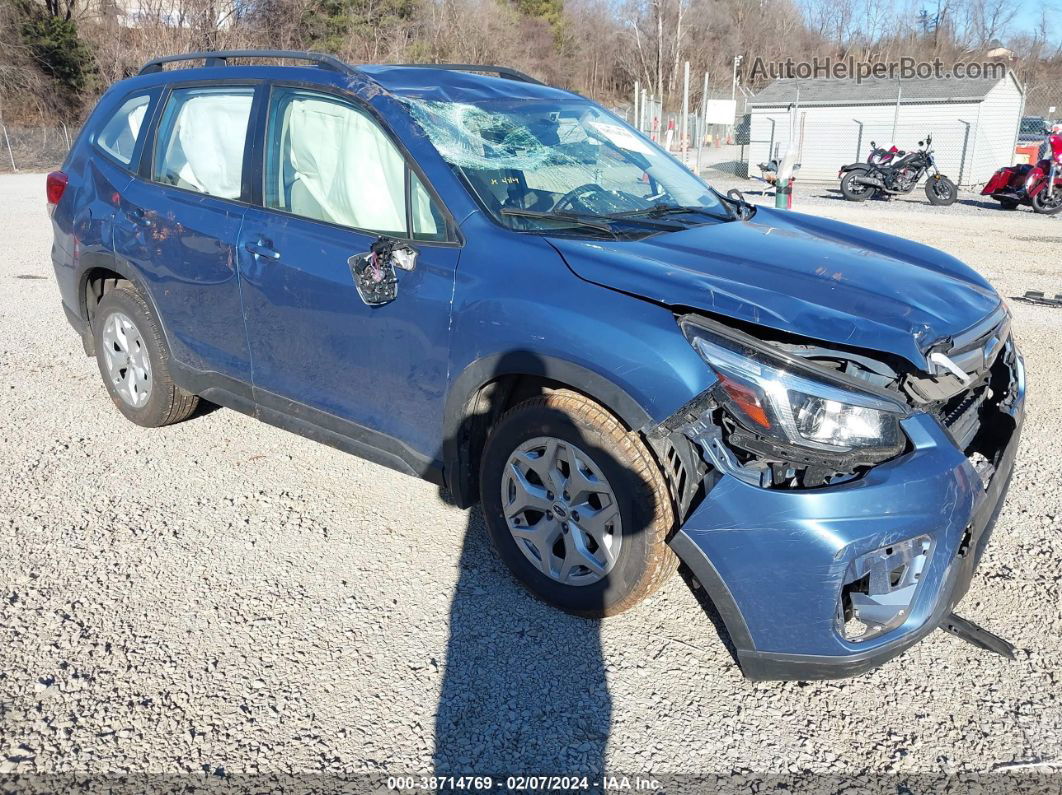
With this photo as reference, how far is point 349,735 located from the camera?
2416 millimetres

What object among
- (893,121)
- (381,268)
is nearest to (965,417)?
(381,268)

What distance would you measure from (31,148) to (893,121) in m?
28.9

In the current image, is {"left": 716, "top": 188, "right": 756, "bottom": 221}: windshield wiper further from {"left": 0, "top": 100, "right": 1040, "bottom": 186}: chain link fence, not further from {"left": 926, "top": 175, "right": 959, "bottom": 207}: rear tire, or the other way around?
{"left": 0, "top": 100, "right": 1040, "bottom": 186}: chain link fence

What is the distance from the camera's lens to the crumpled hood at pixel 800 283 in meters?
2.47

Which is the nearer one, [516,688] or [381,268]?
[516,688]

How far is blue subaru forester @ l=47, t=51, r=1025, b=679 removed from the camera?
2355 mm

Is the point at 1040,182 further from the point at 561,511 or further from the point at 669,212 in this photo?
the point at 561,511

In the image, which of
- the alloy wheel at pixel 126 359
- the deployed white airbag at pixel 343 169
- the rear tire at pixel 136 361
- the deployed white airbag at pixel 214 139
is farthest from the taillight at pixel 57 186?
the deployed white airbag at pixel 343 169

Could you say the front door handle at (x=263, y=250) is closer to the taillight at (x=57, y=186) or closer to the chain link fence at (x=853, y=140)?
the taillight at (x=57, y=186)

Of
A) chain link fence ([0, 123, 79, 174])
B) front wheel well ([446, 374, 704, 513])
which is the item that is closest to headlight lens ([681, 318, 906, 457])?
front wheel well ([446, 374, 704, 513])

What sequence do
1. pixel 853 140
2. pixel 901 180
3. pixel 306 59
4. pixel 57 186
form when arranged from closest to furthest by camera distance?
pixel 306 59 → pixel 57 186 → pixel 901 180 → pixel 853 140

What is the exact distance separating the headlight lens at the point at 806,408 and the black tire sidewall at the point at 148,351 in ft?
10.2

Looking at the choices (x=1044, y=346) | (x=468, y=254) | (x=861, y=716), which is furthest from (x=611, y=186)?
(x=1044, y=346)

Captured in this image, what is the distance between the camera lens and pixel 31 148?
29.5m
